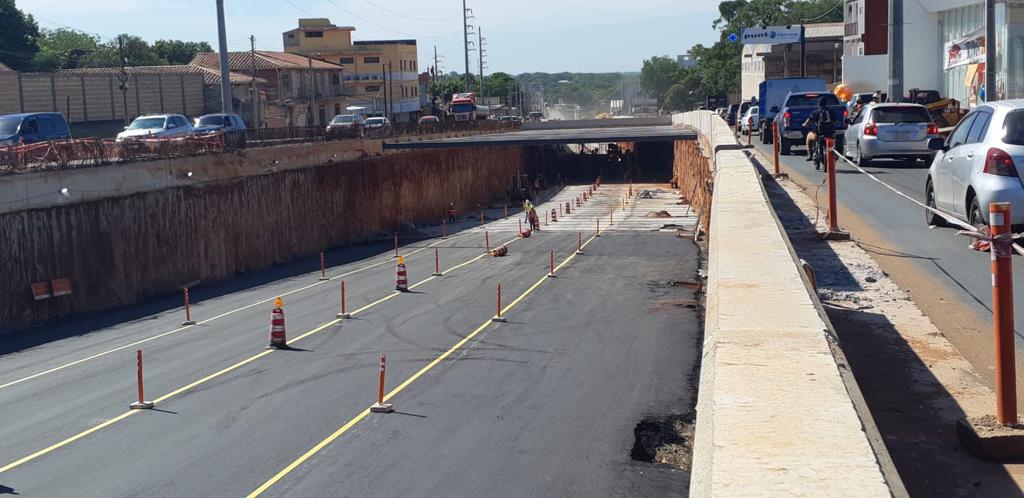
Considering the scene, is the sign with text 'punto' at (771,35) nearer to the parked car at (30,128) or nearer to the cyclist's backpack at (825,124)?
the cyclist's backpack at (825,124)

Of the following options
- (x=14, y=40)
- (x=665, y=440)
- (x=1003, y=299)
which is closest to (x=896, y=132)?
(x=665, y=440)

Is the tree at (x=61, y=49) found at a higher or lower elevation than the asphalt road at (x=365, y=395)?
higher

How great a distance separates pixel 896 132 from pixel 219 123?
29.8 meters

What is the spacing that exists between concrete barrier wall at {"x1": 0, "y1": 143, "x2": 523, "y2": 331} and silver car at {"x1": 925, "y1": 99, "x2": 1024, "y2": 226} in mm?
22848

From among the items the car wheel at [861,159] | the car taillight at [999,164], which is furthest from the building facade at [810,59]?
the car taillight at [999,164]

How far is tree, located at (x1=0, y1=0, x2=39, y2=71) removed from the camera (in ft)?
304

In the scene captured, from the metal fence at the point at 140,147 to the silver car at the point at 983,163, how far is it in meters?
23.5

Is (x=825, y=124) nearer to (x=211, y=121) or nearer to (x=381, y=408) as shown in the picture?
(x=381, y=408)

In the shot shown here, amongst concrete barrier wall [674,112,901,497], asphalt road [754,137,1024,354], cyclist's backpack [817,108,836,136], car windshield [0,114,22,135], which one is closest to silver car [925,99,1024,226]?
asphalt road [754,137,1024,354]

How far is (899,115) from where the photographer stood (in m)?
24.7

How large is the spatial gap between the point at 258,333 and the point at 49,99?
4608 centimetres

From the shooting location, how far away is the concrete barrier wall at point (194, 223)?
29.5 m

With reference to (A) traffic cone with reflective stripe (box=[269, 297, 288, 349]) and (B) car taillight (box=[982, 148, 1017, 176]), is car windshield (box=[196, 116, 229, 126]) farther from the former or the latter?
(B) car taillight (box=[982, 148, 1017, 176])

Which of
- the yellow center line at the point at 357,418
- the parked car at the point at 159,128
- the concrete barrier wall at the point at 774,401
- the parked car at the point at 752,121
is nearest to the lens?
the concrete barrier wall at the point at 774,401
